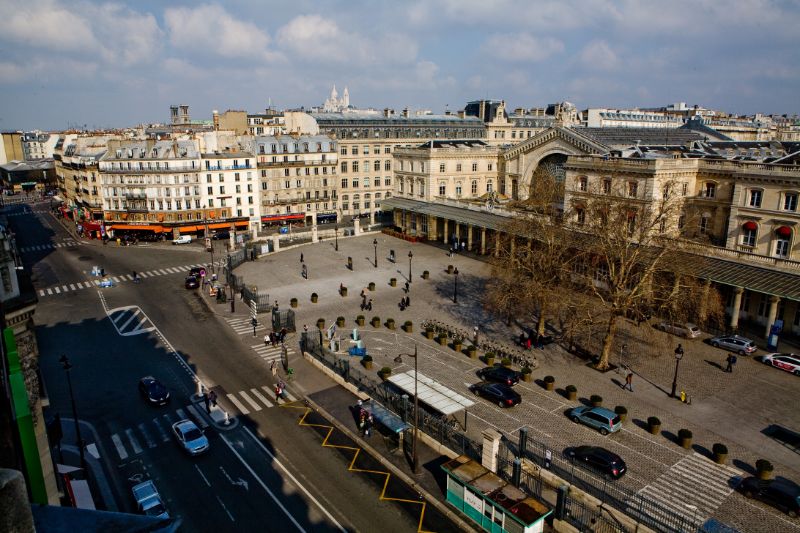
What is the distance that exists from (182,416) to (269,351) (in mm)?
10604

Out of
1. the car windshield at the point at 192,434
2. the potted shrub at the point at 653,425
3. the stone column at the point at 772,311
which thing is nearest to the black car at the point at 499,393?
the potted shrub at the point at 653,425

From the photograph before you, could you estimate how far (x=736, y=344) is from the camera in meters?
40.5

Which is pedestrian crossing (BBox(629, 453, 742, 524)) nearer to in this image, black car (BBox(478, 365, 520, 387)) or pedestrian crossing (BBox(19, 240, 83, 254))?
black car (BBox(478, 365, 520, 387))

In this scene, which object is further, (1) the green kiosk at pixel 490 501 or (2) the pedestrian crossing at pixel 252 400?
(2) the pedestrian crossing at pixel 252 400

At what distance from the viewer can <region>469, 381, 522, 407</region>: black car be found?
109ft

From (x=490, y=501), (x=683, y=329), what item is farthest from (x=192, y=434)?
(x=683, y=329)

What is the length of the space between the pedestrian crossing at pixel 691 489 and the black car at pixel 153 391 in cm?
2735

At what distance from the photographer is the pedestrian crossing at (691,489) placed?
24.1m

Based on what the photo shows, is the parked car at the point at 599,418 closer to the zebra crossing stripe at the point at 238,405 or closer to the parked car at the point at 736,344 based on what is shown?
the parked car at the point at 736,344

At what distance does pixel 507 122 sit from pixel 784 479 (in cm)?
9756

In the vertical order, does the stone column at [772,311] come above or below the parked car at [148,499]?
above

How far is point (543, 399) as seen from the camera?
3450 centimetres

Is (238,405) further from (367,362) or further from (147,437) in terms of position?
(367,362)

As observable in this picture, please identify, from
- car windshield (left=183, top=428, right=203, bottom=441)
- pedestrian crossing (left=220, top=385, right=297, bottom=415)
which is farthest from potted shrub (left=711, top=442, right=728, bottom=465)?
car windshield (left=183, top=428, right=203, bottom=441)
